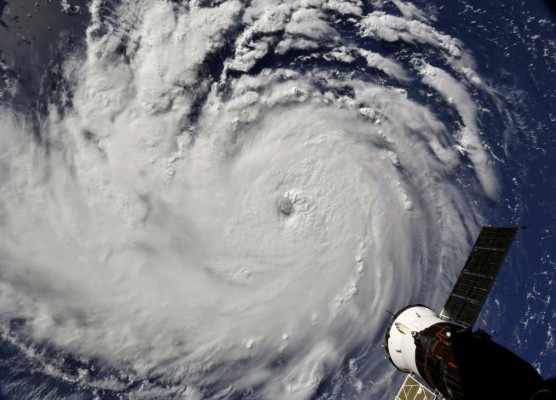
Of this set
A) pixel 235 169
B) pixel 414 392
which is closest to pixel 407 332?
pixel 414 392

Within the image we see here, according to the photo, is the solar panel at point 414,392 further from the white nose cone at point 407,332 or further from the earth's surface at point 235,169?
the earth's surface at point 235,169

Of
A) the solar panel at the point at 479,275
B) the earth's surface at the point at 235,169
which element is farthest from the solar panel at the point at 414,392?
the earth's surface at the point at 235,169

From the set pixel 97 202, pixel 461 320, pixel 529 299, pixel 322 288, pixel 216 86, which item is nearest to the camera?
pixel 461 320

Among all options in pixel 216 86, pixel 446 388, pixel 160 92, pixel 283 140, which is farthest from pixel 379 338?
pixel 160 92

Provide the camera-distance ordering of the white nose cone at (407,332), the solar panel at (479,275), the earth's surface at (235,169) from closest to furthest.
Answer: the solar panel at (479,275)
the white nose cone at (407,332)
the earth's surface at (235,169)

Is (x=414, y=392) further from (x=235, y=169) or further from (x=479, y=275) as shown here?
(x=235, y=169)

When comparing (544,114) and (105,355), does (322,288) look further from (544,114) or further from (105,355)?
(544,114)
